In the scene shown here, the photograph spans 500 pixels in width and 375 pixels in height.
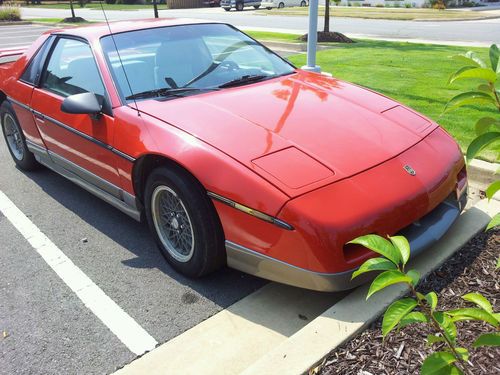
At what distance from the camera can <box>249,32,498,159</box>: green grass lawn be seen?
18.3 feet

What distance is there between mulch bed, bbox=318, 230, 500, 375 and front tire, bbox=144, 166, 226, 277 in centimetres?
101

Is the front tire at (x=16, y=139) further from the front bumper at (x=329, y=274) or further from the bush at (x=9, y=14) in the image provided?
the bush at (x=9, y=14)

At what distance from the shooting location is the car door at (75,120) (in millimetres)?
3465

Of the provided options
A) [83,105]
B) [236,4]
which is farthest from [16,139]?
[236,4]

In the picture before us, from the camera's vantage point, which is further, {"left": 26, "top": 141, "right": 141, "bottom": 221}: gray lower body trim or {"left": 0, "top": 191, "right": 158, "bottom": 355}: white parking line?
{"left": 26, "top": 141, "right": 141, "bottom": 221}: gray lower body trim

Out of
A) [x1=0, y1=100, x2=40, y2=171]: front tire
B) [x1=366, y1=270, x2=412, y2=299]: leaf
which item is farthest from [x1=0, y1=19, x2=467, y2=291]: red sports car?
[x1=366, y1=270, x2=412, y2=299]: leaf

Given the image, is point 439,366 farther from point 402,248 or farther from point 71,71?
point 71,71

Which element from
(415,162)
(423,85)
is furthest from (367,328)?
(423,85)

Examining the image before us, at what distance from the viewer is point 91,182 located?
3.81m

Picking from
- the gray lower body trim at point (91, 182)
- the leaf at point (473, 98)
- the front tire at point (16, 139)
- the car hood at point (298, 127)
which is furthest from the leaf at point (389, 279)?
the front tire at point (16, 139)

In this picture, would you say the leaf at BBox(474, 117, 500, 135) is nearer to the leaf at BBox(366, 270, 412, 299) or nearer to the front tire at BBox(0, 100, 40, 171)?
the leaf at BBox(366, 270, 412, 299)

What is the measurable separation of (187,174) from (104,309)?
0.96 metres

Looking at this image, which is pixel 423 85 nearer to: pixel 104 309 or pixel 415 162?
pixel 415 162

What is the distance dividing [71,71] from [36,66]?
2.23ft
